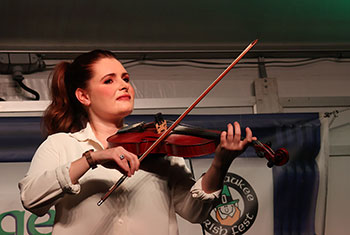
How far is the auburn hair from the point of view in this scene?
5.91 feet

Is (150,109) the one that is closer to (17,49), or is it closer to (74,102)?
(17,49)

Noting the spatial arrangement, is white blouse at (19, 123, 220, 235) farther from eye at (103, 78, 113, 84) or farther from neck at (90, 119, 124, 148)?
eye at (103, 78, 113, 84)

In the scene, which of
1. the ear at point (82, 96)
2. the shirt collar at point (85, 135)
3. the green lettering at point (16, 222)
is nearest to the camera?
the shirt collar at point (85, 135)

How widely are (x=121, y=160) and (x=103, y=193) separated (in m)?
0.25

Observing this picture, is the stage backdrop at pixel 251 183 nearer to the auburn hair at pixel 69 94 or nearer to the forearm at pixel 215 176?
the auburn hair at pixel 69 94

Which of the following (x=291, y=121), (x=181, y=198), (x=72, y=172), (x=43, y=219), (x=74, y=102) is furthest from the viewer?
(x=291, y=121)

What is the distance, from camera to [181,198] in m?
1.70

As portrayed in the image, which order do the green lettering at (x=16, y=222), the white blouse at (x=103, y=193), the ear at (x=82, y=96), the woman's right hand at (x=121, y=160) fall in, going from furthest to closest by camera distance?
1. the green lettering at (x=16, y=222)
2. the ear at (x=82, y=96)
3. the white blouse at (x=103, y=193)
4. the woman's right hand at (x=121, y=160)

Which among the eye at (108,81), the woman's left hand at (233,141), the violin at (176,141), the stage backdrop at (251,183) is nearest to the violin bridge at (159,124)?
the violin at (176,141)

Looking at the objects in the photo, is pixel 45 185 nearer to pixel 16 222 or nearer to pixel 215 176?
pixel 215 176

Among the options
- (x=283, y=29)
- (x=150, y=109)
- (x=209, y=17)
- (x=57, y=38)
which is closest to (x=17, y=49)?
(x=57, y=38)

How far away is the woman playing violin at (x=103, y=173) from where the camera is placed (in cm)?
147

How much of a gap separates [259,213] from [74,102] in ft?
5.15

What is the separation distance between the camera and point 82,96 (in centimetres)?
180
